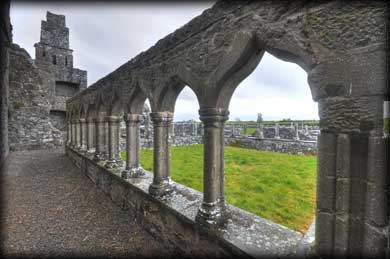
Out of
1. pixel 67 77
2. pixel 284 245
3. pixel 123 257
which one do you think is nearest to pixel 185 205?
pixel 123 257

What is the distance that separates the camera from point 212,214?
2119mm

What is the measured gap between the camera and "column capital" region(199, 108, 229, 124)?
2156mm

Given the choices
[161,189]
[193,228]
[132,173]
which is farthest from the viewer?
[132,173]

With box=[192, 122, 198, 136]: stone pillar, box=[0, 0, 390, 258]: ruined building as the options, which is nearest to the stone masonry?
box=[0, 0, 390, 258]: ruined building

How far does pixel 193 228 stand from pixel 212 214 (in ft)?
1.04

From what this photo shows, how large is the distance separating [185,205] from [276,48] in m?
2.07

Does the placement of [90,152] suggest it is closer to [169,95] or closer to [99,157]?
[99,157]

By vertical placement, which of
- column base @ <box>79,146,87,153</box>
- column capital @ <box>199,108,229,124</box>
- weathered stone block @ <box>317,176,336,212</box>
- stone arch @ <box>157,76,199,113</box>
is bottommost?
column base @ <box>79,146,87,153</box>

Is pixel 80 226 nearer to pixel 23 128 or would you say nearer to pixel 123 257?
pixel 123 257

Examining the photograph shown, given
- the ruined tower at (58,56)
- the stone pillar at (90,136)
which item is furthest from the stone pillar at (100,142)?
the ruined tower at (58,56)

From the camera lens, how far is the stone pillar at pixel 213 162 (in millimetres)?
2176

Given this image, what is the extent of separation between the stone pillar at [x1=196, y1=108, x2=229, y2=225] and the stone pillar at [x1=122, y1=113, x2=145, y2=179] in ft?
6.81

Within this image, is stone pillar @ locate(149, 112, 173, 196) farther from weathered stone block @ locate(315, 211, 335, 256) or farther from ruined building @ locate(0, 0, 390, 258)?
weathered stone block @ locate(315, 211, 335, 256)

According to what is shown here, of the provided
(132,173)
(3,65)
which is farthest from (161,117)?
(3,65)
